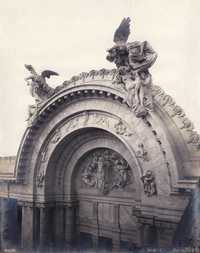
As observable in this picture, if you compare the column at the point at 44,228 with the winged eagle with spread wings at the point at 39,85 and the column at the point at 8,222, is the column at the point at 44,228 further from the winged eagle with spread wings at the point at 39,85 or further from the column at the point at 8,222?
the winged eagle with spread wings at the point at 39,85

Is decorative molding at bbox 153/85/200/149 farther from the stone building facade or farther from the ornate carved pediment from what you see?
the ornate carved pediment

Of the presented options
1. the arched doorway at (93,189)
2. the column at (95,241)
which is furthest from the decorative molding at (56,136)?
the column at (95,241)

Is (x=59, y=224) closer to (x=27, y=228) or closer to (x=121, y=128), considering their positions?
(x=27, y=228)

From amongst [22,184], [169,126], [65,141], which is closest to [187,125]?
[169,126]

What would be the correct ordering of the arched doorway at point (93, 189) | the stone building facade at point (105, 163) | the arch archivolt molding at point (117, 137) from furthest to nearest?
1. the arched doorway at point (93, 189)
2. the arch archivolt molding at point (117, 137)
3. the stone building facade at point (105, 163)

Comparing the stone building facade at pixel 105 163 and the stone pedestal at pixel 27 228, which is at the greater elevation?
the stone building facade at pixel 105 163

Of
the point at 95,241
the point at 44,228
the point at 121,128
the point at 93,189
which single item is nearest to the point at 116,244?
the point at 95,241

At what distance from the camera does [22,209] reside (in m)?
13.0

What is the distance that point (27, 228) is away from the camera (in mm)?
12594

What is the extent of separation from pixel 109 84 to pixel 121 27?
1.82 metres

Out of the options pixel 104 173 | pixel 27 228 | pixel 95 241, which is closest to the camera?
pixel 104 173

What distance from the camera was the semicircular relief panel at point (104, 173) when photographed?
11.0 m

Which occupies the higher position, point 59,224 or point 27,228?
point 59,224

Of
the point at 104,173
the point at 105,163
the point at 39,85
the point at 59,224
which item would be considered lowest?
the point at 59,224
